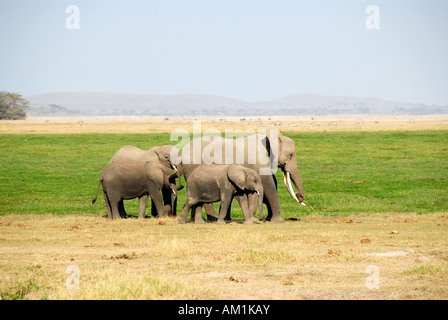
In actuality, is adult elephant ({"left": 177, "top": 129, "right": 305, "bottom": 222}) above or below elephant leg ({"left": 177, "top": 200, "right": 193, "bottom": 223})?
above

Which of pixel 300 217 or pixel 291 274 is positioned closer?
pixel 291 274

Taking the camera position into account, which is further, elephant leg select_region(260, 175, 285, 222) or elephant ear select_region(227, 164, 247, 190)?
elephant leg select_region(260, 175, 285, 222)

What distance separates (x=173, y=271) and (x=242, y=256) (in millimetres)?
A: 1778

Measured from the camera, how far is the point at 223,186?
21859 millimetres

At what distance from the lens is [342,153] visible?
49.7m

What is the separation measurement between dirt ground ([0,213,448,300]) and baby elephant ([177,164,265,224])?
2.34 ft

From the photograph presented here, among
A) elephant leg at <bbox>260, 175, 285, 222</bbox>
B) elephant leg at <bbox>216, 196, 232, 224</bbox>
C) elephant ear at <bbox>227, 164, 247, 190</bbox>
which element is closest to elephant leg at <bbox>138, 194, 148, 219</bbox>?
elephant leg at <bbox>216, 196, 232, 224</bbox>

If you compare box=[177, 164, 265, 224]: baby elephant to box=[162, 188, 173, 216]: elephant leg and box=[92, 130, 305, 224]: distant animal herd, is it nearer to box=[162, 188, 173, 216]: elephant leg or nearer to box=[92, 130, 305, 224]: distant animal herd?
box=[92, 130, 305, 224]: distant animal herd

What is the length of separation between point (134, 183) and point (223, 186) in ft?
11.9

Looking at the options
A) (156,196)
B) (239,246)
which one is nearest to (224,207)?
(156,196)

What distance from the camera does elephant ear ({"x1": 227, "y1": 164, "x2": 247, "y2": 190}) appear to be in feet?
70.5

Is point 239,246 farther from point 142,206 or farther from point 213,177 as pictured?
point 142,206

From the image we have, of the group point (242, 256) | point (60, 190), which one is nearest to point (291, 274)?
point (242, 256)
